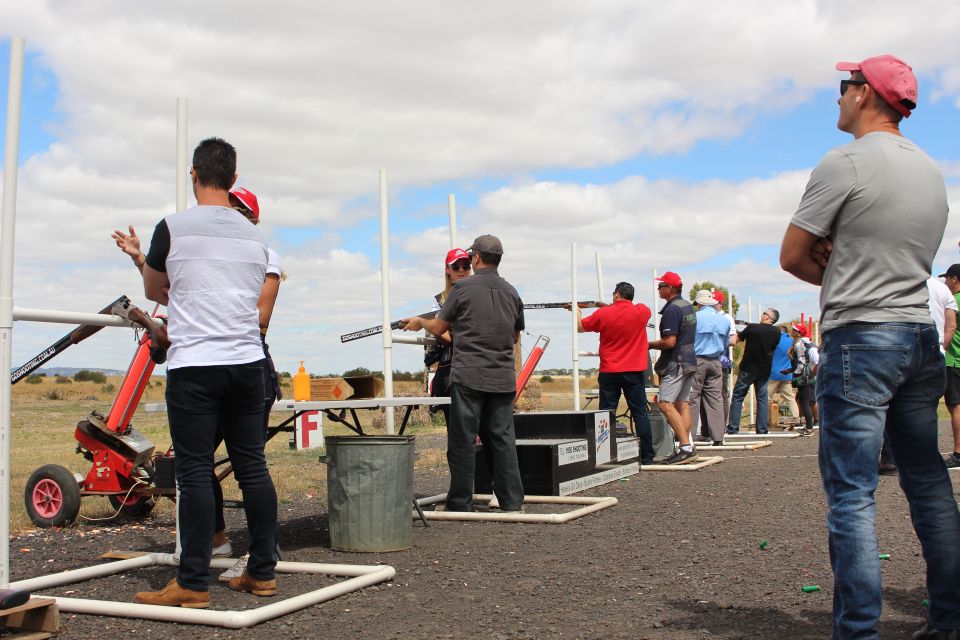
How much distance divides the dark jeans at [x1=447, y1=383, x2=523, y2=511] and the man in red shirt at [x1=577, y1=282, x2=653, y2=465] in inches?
128

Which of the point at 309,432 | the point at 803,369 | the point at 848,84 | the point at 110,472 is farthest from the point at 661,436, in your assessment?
the point at 848,84

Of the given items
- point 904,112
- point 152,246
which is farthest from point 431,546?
point 904,112

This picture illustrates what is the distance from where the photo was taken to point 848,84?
3498mm

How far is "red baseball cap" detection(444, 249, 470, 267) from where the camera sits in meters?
8.16

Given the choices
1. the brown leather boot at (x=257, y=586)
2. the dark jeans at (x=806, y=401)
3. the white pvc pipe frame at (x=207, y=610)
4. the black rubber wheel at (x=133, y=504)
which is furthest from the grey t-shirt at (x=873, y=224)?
the dark jeans at (x=806, y=401)

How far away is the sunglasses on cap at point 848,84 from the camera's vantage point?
347 centimetres

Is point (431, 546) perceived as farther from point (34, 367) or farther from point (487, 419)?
point (34, 367)

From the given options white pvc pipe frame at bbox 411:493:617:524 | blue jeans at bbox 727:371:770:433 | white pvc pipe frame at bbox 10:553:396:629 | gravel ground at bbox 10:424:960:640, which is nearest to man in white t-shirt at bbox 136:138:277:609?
white pvc pipe frame at bbox 10:553:396:629

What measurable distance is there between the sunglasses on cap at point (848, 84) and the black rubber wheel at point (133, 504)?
589 centimetres

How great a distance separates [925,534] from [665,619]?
44.9 inches

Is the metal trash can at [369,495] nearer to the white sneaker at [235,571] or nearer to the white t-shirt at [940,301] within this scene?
the white sneaker at [235,571]

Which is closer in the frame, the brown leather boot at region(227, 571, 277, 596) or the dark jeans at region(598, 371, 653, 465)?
the brown leather boot at region(227, 571, 277, 596)

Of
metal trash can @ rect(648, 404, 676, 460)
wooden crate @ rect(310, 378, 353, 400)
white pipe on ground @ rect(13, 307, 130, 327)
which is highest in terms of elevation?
white pipe on ground @ rect(13, 307, 130, 327)

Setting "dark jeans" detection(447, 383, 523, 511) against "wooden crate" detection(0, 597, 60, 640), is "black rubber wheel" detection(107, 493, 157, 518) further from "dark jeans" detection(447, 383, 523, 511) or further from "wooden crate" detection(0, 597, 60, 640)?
"wooden crate" detection(0, 597, 60, 640)
